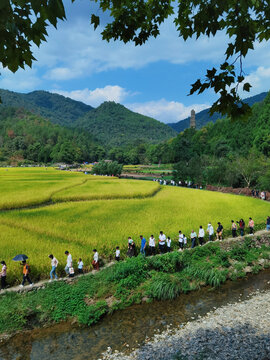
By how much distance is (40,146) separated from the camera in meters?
105

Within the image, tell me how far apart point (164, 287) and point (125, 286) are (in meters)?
1.64

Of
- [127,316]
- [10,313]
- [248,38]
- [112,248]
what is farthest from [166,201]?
[248,38]

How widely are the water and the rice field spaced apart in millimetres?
2977

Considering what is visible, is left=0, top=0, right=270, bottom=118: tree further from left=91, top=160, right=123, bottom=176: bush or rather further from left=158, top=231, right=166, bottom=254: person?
left=91, top=160, right=123, bottom=176: bush

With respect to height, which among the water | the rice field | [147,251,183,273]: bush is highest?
the rice field

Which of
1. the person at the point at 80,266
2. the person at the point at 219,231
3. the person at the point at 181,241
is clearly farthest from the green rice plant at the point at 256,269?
the person at the point at 80,266

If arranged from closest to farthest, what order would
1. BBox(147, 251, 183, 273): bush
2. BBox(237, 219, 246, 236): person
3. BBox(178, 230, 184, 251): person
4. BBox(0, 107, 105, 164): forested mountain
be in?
BBox(147, 251, 183, 273): bush, BBox(178, 230, 184, 251): person, BBox(237, 219, 246, 236): person, BBox(0, 107, 105, 164): forested mountain

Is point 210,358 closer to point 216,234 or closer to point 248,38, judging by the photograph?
point 248,38

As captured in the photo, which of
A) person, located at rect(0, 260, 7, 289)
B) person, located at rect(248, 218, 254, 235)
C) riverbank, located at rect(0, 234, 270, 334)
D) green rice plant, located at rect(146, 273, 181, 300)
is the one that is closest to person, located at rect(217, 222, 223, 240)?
riverbank, located at rect(0, 234, 270, 334)

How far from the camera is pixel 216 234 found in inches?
594

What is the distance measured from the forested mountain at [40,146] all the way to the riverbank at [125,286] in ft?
281

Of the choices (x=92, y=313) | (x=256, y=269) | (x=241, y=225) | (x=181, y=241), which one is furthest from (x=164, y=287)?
(x=241, y=225)

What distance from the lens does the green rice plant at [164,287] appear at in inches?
358

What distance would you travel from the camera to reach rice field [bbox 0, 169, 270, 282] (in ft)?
37.8
